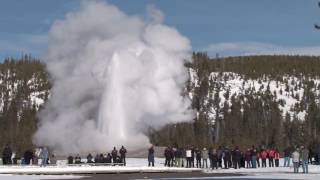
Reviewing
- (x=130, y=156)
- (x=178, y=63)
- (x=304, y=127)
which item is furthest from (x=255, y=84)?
(x=130, y=156)

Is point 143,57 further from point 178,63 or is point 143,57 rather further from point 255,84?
point 255,84

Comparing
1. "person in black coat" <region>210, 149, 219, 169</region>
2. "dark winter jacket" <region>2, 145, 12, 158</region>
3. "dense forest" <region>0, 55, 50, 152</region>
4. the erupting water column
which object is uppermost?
"dense forest" <region>0, 55, 50, 152</region>

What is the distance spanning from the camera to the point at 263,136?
4791 inches

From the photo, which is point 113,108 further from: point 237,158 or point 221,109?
point 221,109

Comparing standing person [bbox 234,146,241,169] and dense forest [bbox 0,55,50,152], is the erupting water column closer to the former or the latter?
standing person [bbox 234,146,241,169]

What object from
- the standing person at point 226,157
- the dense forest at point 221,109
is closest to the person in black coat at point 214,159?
the standing person at point 226,157

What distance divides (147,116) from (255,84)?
140051 mm

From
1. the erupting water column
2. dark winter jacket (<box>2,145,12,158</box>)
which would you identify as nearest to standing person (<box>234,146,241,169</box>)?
dark winter jacket (<box>2,145,12,158</box>)

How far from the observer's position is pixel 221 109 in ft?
507

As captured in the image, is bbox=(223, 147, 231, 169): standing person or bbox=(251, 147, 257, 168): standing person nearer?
bbox=(251, 147, 257, 168): standing person

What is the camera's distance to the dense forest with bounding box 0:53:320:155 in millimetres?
105312

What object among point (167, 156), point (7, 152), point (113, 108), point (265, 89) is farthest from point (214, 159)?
point (265, 89)

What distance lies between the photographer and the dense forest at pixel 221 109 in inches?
4146

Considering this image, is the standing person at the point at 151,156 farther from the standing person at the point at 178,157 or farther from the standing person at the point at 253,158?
the standing person at the point at 253,158
